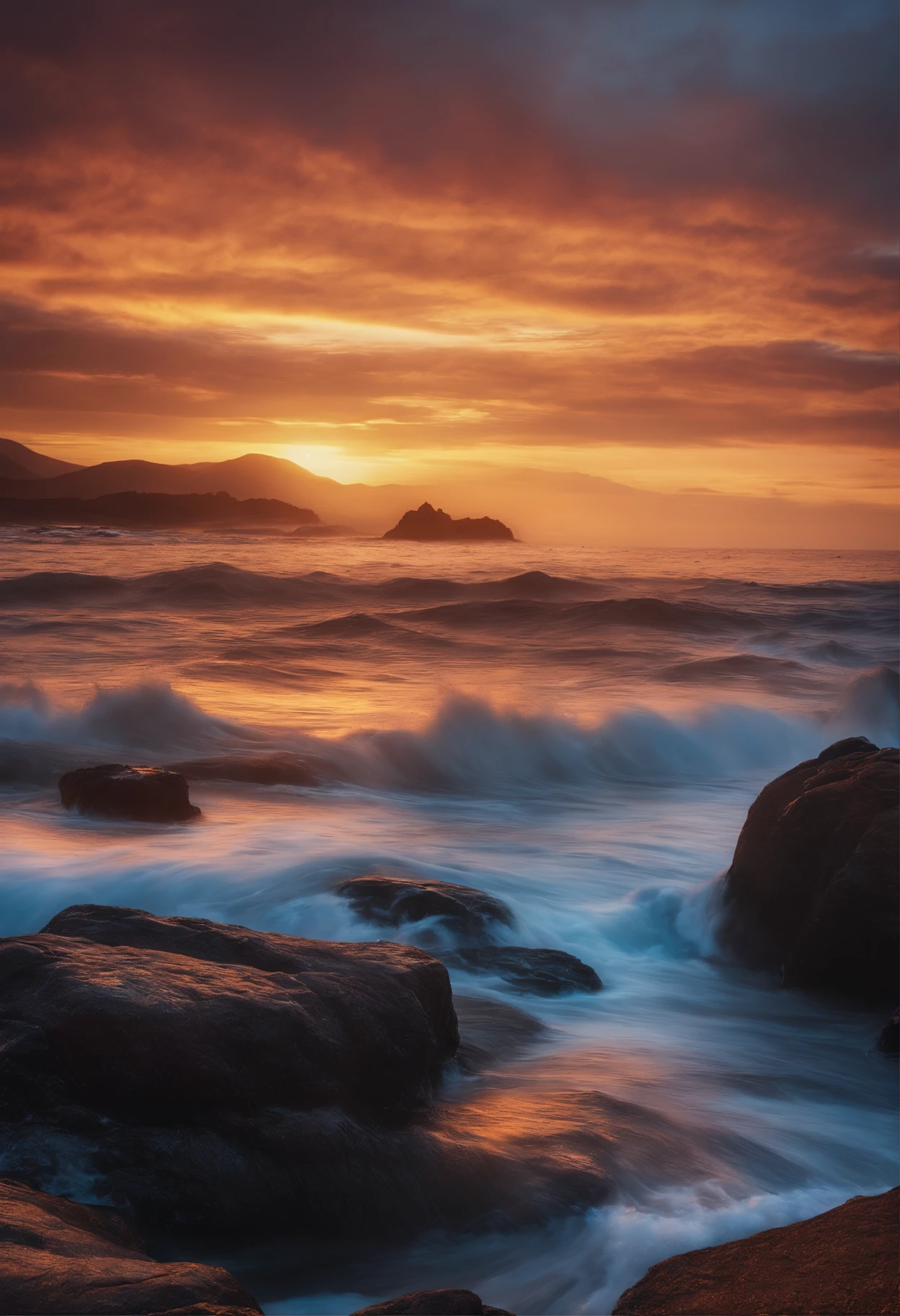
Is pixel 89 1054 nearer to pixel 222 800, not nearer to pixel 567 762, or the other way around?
pixel 222 800

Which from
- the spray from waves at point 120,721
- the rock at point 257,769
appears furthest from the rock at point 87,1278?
the spray from waves at point 120,721

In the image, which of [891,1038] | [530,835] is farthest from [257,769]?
[891,1038]

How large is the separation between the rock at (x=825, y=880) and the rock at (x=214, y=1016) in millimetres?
2762

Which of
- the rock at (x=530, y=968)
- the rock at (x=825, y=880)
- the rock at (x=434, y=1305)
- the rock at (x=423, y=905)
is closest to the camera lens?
the rock at (x=434, y=1305)

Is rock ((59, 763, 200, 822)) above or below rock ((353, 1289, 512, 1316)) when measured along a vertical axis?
below

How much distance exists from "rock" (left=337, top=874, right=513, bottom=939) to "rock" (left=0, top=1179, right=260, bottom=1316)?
157 inches

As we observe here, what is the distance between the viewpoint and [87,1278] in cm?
236

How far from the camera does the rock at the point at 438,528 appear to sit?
334 feet

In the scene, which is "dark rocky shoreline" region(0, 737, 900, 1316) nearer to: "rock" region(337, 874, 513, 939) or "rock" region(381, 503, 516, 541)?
"rock" region(337, 874, 513, 939)

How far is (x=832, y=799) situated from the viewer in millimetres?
6742

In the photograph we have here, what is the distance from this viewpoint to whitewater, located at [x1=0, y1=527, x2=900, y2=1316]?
13.2 feet

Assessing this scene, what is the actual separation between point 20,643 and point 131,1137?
20.0 m

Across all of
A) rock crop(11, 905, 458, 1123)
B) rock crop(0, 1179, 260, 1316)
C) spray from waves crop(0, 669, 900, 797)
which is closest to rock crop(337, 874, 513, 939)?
rock crop(11, 905, 458, 1123)

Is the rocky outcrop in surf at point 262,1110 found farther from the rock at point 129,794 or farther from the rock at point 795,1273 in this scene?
the rock at point 129,794
